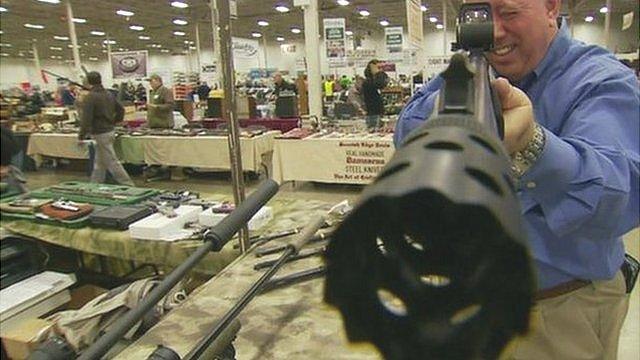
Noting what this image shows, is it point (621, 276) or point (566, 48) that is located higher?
point (566, 48)

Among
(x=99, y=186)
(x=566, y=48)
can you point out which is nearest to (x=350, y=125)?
(x=99, y=186)

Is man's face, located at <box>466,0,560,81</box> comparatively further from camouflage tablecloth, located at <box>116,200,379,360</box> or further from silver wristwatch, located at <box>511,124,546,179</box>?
camouflage tablecloth, located at <box>116,200,379,360</box>

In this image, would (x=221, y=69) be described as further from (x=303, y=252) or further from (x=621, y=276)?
(x=621, y=276)

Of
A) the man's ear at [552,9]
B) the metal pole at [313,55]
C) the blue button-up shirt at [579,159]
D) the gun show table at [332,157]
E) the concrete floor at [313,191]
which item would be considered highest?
the metal pole at [313,55]

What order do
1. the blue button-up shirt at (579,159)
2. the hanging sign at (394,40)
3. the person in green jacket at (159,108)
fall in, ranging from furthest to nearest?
the hanging sign at (394,40), the person in green jacket at (159,108), the blue button-up shirt at (579,159)

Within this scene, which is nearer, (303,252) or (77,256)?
(303,252)

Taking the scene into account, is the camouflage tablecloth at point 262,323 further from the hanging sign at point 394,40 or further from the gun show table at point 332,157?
the hanging sign at point 394,40

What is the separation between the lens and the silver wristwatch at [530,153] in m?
0.46

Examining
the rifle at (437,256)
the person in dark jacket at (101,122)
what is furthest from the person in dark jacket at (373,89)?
the rifle at (437,256)

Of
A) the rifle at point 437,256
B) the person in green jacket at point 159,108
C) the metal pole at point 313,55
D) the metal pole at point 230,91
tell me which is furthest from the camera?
the person in green jacket at point 159,108

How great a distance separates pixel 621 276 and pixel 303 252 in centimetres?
98

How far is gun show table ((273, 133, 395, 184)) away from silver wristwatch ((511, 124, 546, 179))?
171 inches

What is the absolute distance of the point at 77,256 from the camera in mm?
2686

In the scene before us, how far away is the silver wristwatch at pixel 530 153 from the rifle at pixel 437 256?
21 centimetres
